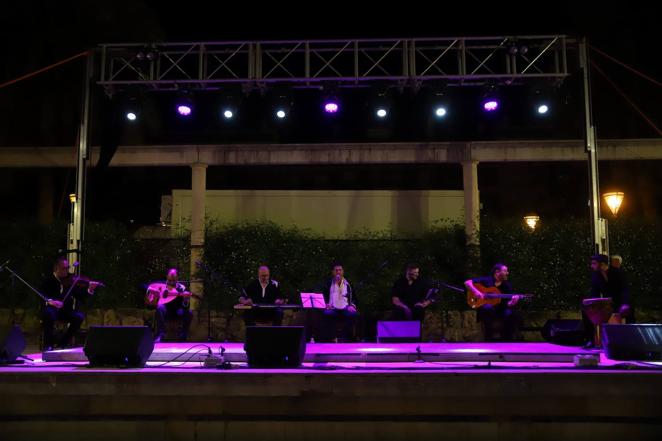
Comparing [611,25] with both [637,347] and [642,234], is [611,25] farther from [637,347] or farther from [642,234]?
[637,347]

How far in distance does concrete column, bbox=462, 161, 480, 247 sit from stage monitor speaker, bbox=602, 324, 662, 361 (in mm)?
4541

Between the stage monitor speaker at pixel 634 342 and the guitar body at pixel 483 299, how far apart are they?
2590mm

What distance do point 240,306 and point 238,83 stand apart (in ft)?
10.9

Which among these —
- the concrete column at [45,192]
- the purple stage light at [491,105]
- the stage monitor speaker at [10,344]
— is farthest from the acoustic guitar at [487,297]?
the concrete column at [45,192]

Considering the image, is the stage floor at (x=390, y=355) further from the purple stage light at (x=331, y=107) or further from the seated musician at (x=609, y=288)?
the purple stage light at (x=331, y=107)

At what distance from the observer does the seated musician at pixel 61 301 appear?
24.5 ft

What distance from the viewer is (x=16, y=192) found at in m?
14.4

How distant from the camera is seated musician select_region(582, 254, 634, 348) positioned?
24.1 feet

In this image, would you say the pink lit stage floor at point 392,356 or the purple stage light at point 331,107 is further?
the purple stage light at point 331,107
